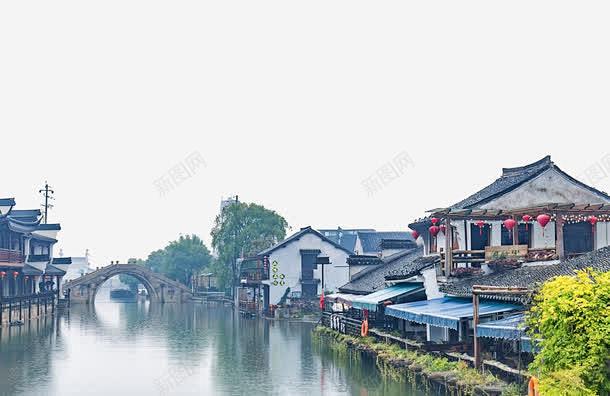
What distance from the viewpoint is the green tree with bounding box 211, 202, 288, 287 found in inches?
2867

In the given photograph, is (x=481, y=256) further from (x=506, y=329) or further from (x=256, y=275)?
(x=256, y=275)

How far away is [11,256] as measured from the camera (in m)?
49.5

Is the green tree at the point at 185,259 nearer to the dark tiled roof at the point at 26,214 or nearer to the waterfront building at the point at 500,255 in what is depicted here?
the dark tiled roof at the point at 26,214

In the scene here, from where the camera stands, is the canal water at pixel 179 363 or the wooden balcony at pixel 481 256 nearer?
the canal water at pixel 179 363

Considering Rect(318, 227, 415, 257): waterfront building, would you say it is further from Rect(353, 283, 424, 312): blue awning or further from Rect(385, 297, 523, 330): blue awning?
Rect(385, 297, 523, 330): blue awning

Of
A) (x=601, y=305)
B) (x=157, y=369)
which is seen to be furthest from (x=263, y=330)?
(x=601, y=305)

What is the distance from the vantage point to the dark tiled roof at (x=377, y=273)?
3863 cm

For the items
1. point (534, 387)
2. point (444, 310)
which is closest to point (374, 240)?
point (444, 310)

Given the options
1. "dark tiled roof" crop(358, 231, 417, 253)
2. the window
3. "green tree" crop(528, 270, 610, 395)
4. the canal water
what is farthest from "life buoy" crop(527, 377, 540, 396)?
"dark tiled roof" crop(358, 231, 417, 253)

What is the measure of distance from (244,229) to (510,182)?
43286mm

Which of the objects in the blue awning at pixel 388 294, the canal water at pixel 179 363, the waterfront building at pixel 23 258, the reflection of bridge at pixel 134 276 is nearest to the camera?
the canal water at pixel 179 363

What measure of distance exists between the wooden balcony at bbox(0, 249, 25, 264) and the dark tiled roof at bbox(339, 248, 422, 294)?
21604 mm

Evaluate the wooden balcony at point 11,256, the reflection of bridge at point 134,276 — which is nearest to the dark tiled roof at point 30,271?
the wooden balcony at point 11,256

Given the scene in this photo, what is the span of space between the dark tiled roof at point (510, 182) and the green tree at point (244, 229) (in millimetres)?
39512
